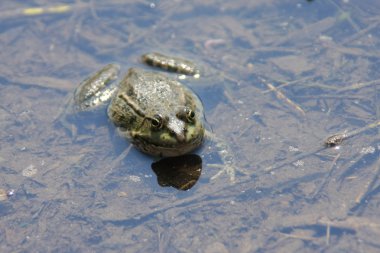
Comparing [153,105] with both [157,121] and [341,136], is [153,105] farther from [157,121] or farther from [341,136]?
[341,136]

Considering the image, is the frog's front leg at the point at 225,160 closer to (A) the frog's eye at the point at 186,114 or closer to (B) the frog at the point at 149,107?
(B) the frog at the point at 149,107

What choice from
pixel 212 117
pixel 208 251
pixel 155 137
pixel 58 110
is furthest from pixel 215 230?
pixel 58 110

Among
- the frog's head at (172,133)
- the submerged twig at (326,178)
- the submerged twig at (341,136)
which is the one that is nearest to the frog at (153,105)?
the frog's head at (172,133)

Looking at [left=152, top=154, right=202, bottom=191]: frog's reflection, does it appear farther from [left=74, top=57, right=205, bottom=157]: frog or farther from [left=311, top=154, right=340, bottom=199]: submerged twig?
[left=311, top=154, right=340, bottom=199]: submerged twig

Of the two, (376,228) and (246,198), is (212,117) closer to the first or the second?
(246,198)

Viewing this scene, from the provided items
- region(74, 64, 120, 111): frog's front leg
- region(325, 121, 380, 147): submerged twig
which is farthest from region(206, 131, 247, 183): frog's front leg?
region(74, 64, 120, 111): frog's front leg

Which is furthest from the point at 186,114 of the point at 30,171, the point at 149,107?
the point at 30,171

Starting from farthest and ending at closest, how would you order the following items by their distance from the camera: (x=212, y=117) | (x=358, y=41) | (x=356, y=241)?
(x=358, y=41), (x=212, y=117), (x=356, y=241)
